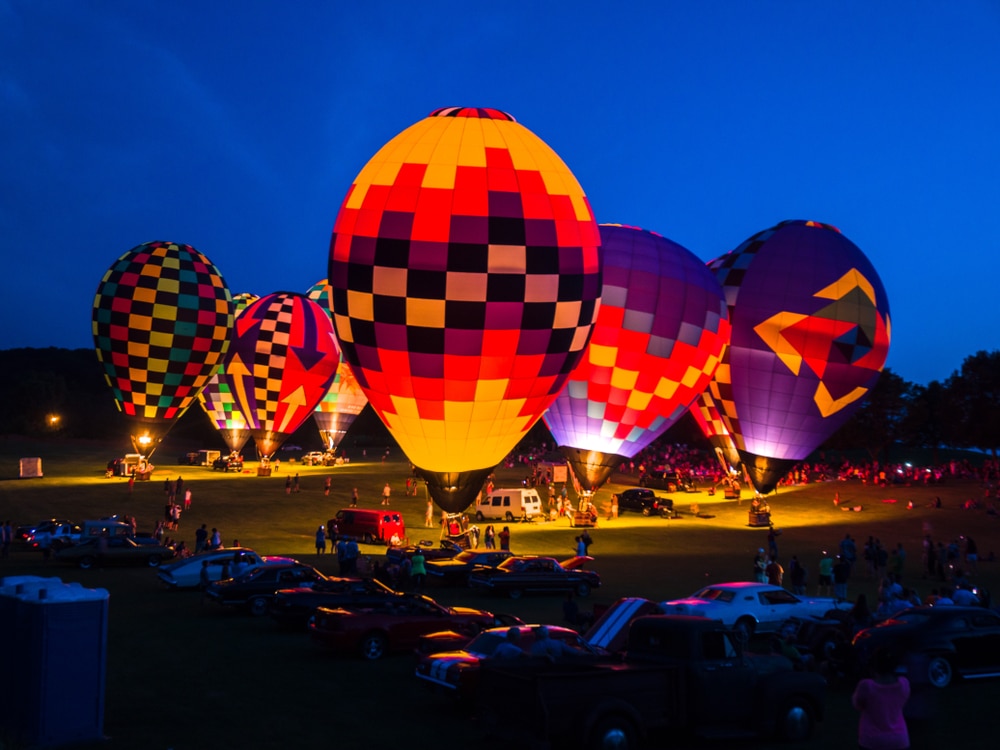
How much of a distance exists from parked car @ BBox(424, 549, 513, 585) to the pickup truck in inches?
545

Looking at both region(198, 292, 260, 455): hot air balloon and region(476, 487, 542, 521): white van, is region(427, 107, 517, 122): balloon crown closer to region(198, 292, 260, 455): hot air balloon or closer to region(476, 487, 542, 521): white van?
region(476, 487, 542, 521): white van

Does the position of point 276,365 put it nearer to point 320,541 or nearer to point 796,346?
point 796,346

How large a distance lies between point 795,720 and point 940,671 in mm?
4227

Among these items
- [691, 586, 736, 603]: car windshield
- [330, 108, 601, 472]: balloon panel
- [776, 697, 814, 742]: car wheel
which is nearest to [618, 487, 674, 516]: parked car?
[330, 108, 601, 472]: balloon panel

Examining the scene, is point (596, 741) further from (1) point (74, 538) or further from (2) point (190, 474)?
(2) point (190, 474)

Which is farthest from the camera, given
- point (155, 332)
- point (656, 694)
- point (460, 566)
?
point (155, 332)

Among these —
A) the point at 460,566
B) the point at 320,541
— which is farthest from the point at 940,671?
the point at 320,541

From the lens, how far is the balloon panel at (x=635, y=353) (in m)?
39.0

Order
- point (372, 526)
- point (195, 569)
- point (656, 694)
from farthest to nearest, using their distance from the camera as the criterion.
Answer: point (372, 526) < point (195, 569) < point (656, 694)

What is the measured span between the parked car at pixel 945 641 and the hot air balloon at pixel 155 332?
136 ft

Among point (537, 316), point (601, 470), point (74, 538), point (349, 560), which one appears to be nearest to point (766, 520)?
point (601, 470)

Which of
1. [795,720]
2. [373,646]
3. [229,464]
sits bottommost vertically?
[795,720]

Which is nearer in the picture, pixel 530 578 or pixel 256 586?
pixel 256 586

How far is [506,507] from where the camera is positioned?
42.0 meters
